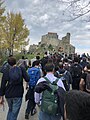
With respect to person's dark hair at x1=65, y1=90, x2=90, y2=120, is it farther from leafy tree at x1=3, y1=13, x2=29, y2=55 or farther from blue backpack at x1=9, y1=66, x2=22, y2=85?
leafy tree at x1=3, y1=13, x2=29, y2=55

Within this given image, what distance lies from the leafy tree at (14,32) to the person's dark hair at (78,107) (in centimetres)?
3285

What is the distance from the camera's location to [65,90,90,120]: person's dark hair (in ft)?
7.20

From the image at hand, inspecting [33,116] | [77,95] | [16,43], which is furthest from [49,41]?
[77,95]

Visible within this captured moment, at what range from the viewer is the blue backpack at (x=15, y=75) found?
21.0 feet

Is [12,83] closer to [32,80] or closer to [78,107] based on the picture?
[32,80]

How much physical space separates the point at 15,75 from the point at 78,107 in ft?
14.0

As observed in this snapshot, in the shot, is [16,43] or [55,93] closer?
[55,93]

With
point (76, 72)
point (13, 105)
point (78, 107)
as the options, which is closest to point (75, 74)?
point (76, 72)

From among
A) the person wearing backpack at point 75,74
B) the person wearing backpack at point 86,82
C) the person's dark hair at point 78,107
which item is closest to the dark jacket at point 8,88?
the person wearing backpack at point 86,82

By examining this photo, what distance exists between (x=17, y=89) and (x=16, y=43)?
101 ft

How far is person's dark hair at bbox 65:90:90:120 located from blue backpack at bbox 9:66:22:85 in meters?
4.14

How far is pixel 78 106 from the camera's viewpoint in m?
2.21

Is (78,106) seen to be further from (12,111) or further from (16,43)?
(16,43)

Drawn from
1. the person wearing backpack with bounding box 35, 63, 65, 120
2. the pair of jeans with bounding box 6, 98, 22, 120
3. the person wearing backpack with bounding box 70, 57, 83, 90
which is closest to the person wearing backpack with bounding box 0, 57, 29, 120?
the pair of jeans with bounding box 6, 98, 22, 120
